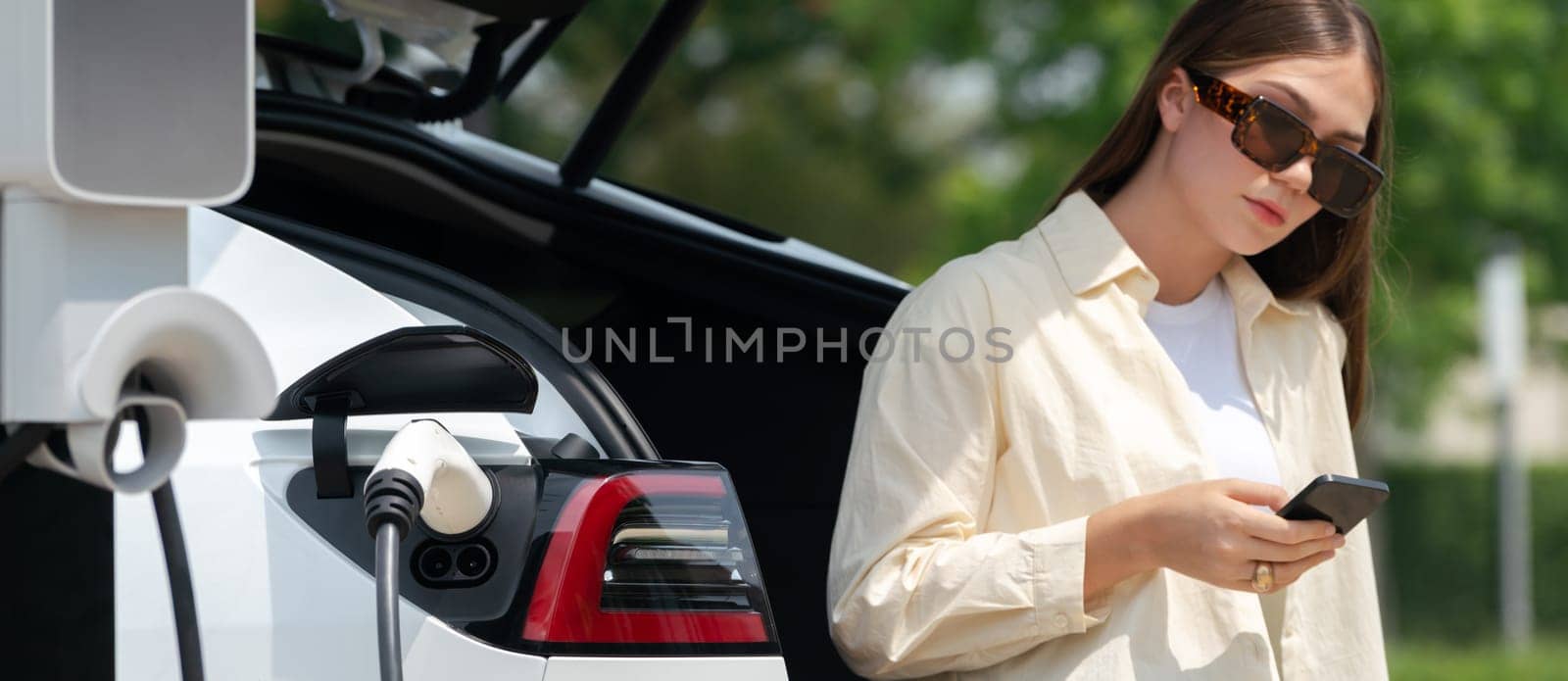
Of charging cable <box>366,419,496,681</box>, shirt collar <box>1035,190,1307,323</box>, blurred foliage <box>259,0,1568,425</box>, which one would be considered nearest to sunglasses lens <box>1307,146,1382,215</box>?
shirt collar <box>1035,190,1307,323</box>

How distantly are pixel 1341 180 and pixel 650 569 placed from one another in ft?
3.57

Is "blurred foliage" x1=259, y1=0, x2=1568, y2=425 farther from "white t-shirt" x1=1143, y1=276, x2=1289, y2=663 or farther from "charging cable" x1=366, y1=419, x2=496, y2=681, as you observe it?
"charging cable" x1=366, y1=419, x2=496, y2=681

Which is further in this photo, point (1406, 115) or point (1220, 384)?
point (1406, 115)

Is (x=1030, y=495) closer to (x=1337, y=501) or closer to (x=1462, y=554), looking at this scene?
(x=1337, y=501)

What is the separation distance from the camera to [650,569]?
6.06 feet

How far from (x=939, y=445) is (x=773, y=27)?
15474mm

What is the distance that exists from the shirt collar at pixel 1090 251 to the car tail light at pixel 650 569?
64cm

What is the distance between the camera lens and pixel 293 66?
3164mm

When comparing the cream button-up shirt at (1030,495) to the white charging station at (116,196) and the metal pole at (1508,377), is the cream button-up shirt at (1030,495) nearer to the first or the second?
the white charging station at (116,196)

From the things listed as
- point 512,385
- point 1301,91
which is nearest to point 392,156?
point 512,385

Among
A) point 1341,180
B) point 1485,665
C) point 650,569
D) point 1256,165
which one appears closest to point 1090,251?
point 1256,165

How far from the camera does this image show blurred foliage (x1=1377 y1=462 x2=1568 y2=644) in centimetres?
1430

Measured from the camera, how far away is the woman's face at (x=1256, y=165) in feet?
7.57

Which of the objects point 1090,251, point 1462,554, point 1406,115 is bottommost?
point 1462,554
